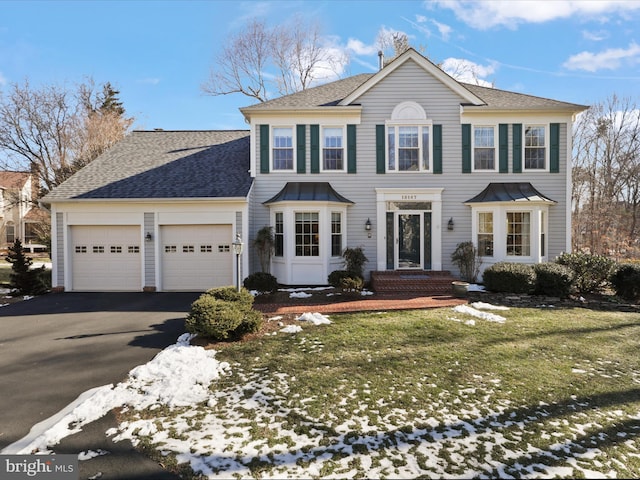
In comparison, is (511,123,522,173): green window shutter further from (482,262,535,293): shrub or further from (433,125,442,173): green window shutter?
(482,262,535,293): shrub

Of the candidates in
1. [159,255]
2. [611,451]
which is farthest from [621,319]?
[159,255]

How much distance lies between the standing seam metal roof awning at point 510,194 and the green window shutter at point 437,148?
167 cm

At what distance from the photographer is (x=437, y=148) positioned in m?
12.6

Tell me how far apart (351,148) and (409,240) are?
408 centimetres

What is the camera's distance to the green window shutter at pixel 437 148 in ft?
41.2

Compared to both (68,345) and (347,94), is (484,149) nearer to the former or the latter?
(347,94)

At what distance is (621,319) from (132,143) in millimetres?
18854

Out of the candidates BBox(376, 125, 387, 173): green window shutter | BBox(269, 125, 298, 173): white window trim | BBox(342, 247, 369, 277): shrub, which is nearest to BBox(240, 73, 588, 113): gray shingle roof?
BBox(269, 125, 298, 173): white window trim

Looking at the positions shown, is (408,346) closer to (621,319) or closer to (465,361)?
(465,361)

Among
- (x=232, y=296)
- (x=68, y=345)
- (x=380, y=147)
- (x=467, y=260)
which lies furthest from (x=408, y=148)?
(x=68, y=345)

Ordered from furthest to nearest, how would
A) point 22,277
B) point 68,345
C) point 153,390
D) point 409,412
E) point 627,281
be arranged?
point 22,277 → point 627,281 → point 68,345 → point 153,390 → point 409,412

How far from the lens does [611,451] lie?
11.2 feet

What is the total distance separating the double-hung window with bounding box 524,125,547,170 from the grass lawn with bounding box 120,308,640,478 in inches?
316

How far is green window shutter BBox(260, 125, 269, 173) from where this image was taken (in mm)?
12625
